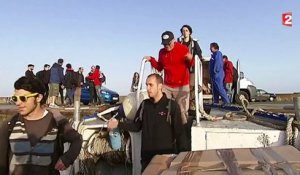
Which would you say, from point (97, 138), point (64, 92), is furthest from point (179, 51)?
point (64, 92)

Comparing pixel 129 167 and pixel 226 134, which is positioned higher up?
pixel 226 134

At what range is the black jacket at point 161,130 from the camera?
468 cm

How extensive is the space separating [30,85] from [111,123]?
1.75 meters

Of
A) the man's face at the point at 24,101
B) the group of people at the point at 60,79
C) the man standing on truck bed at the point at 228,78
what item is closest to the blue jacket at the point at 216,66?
the man standing on truck bed at the point at 228,78

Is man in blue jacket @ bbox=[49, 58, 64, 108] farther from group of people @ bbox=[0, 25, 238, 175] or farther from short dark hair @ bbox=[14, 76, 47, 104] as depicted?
short dark hair @ bbox=[14, 76, 47, 104]

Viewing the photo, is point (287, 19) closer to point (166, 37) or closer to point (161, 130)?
point (166, 37)

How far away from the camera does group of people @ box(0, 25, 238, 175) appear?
10.9ft

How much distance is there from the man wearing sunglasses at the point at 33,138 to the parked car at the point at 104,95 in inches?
607

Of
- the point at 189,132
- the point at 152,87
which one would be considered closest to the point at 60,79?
the point at 189,132

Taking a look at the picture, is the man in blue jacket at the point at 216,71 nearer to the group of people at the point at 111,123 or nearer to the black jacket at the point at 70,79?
the group of people at the point at 111,123

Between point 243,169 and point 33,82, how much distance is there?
6.16ft

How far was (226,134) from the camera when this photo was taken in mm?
5105

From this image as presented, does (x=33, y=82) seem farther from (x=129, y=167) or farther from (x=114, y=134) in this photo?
(x=129, y=167)

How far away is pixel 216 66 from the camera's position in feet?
28.3
